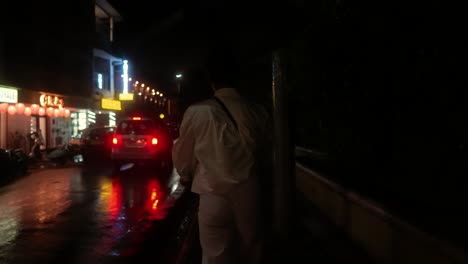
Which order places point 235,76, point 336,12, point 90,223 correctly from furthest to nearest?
point 90,223 → point 336,12 → point 235,76

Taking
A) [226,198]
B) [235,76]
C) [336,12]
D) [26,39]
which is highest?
[26,39]

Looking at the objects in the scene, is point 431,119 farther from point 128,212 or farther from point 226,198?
point 128,212

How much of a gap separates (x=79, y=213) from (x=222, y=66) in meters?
7.03

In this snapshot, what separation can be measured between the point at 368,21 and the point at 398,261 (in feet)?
9.68

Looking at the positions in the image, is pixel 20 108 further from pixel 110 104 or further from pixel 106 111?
pixel 106 111

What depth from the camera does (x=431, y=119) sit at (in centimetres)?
550

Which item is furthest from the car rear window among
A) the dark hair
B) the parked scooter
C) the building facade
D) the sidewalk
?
the dark hair

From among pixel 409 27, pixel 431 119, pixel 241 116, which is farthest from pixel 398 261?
pixel 241 116

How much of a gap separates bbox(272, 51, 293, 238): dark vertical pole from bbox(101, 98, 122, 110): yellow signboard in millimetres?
27932

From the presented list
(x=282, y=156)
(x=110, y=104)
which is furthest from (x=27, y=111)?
(x=282, y=156)

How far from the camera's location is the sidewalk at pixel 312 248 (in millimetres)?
5977

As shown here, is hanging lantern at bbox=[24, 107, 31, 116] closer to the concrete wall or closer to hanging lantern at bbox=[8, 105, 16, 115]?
hanging lantern at bbox=[8, 105, 16, 115]

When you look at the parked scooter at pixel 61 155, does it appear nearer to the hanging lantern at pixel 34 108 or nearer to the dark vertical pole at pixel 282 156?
the hanging lantern at pixel 34 108

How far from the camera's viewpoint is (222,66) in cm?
→ 321
